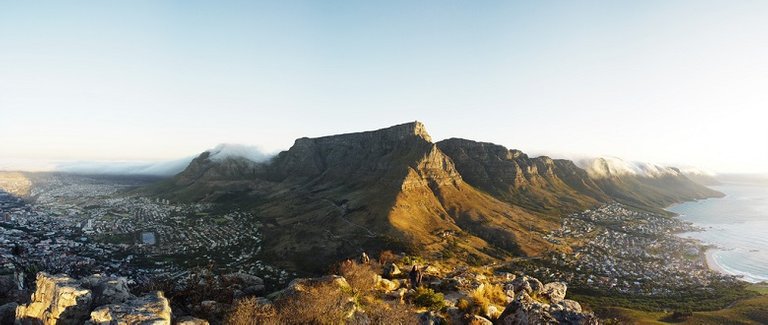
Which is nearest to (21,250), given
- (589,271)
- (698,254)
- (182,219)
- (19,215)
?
(182,219)

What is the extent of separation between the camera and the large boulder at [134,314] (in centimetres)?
1728

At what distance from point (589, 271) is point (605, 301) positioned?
28.7 metres

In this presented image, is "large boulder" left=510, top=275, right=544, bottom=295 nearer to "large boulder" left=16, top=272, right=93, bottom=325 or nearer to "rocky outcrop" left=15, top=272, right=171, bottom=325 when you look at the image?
"rocky outcrop" left=15, top=272, right=171, bottom=325

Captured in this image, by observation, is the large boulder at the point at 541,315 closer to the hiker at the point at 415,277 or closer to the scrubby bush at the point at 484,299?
the scrubby bush at the point at 484,299

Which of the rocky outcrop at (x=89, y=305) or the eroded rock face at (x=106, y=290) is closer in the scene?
the rocky outcrop at (x=89, y=305)

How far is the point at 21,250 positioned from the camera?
105312mm

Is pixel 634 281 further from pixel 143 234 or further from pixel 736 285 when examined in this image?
pixel 143 234

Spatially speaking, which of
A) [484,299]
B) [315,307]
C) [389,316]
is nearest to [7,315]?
[315,307]

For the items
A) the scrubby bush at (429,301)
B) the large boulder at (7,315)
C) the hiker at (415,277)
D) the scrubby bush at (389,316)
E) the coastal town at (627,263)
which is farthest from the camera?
the coastal town at (627,263)

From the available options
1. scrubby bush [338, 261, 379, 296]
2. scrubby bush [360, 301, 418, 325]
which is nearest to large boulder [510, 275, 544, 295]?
scrubby bush [338, 261, 379, 296]

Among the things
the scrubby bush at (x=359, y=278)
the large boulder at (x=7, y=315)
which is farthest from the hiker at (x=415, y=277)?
the large boulder at (x=7, y=315)

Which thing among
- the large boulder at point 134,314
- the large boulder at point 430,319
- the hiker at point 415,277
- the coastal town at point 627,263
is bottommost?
the coastal town at point 627,263

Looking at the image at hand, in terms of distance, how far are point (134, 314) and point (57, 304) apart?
7.76 metres

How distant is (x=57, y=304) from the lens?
21156 millimetres
